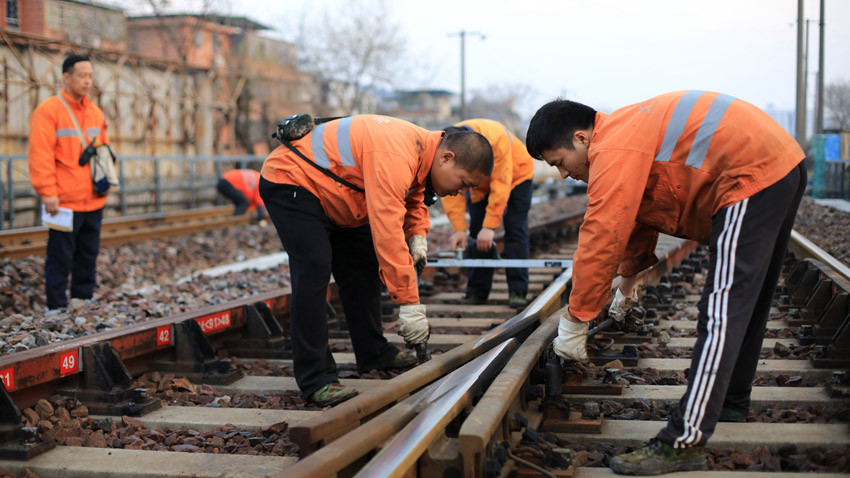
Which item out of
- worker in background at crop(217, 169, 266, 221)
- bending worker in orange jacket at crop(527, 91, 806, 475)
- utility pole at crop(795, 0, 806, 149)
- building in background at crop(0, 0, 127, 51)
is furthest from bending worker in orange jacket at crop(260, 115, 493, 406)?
building in background at crop(0, 0, 127, 51)

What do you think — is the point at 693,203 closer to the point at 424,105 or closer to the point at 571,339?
the point at 571,339

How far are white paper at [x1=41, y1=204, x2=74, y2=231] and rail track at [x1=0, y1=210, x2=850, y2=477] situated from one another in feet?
7.74

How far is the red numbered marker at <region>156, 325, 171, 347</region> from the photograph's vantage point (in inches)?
166

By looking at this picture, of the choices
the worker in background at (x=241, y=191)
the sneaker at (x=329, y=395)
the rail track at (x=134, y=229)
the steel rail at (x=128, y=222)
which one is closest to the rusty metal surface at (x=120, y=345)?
the sneaker at (x=329, y=395)

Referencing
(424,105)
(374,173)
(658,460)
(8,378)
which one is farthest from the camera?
(424,105)

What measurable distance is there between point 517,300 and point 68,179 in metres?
3.88

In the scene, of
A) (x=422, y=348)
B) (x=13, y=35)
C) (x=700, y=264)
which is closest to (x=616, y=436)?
(x=422, y=348)

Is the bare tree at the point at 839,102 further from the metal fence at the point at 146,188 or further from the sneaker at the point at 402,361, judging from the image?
the sneaker at the point at 402,361

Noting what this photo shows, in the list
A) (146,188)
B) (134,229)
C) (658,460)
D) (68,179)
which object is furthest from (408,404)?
(146,188)

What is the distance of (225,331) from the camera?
15.7 ft

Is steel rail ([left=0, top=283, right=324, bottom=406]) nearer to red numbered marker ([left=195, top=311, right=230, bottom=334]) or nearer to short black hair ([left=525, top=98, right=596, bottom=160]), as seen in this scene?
red numbered marker ([left=195, top=311, right=230, bottom=334])

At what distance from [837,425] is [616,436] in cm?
86

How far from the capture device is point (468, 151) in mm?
3752

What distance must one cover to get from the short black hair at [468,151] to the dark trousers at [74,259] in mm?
4086
